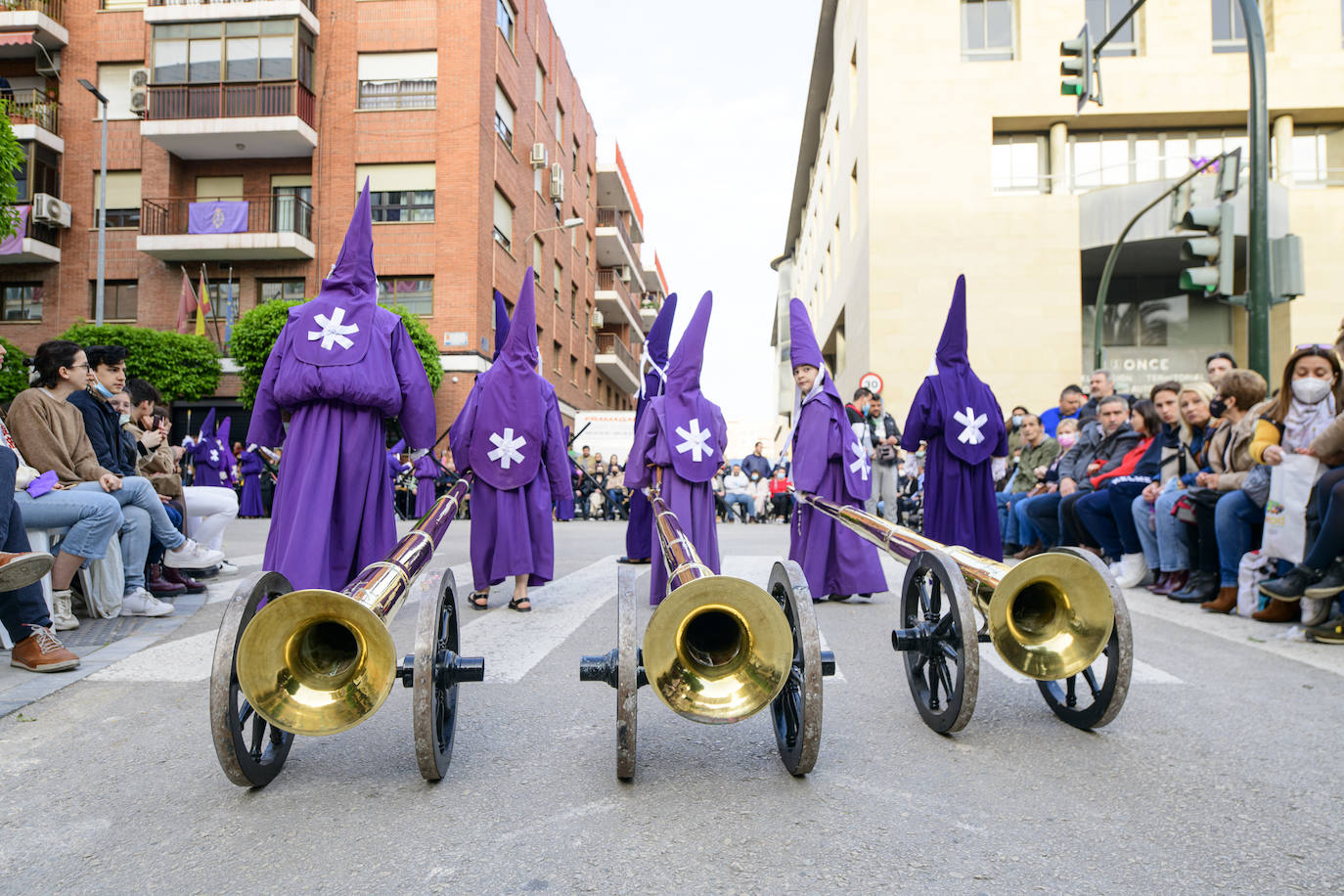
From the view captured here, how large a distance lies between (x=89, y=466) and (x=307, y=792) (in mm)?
4011

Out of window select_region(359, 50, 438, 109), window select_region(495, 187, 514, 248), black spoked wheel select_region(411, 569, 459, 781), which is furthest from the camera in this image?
window select_region(495, 187, 514, 248)

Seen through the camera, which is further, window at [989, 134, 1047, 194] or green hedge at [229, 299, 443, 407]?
window at [989, 134, 1047, 194]

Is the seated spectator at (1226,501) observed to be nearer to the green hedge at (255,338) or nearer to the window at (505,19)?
the green hedge at (255,338)

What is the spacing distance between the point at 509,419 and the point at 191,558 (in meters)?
3.05

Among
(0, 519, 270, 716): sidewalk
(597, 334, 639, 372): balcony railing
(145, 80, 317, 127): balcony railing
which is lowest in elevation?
(0, 519, 270, 716): sidewalk

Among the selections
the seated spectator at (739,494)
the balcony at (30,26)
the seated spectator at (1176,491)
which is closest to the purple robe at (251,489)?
the seated spectator at (739,494)

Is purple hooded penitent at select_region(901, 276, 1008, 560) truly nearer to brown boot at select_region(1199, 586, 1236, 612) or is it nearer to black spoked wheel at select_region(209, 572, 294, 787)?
brown boot at select_region(1199, 586, 1236, 612)

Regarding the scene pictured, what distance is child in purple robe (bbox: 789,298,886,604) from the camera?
696 cm

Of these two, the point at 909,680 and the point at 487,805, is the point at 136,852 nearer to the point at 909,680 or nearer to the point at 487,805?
the point at 487,805

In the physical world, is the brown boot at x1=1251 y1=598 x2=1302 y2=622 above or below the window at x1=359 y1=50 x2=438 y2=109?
below

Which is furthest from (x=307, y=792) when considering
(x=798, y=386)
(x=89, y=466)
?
(x=798, y=386)

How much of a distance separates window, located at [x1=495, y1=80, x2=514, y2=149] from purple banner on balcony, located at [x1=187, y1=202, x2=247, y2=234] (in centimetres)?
781

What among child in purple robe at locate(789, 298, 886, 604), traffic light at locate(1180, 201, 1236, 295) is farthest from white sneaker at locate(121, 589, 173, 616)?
traffic light at locate(1180, 201, 1236, 295)

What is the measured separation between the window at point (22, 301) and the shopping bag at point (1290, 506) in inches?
1280
